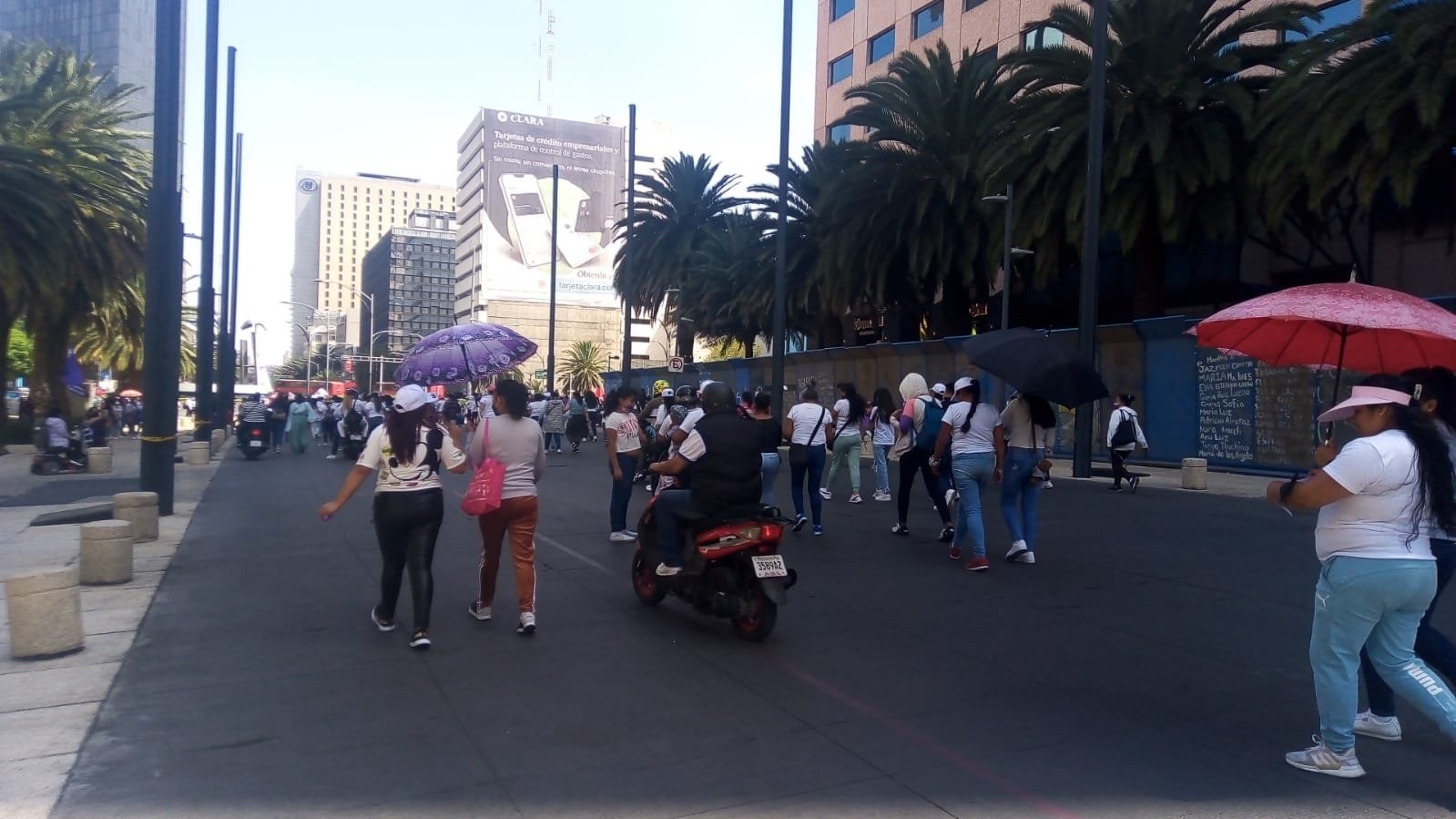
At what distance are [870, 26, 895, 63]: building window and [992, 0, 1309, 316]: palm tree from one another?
799 inches

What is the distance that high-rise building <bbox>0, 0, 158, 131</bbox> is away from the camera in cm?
7512

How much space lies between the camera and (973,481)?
954 cm

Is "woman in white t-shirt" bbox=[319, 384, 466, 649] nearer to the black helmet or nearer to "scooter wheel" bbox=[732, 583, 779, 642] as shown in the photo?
the black helmet

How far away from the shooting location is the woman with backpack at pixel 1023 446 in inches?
374

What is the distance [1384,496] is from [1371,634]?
0.61m

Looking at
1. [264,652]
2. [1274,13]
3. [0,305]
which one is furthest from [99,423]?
[1274,13]

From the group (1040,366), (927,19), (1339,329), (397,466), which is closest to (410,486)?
(397,466)

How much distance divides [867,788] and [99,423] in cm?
2593

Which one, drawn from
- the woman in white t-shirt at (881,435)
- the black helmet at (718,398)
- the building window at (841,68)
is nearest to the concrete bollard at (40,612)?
the black helmet at (718,398)

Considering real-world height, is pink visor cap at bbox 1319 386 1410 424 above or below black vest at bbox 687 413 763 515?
above

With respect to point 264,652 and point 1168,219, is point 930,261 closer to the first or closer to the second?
point 1168,219

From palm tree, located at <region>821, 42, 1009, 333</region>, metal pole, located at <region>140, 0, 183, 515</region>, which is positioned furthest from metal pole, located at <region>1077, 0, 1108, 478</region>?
metal pole, located at <region>140, 0, 183, 515</region>

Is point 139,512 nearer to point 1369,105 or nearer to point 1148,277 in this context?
point 1369,105

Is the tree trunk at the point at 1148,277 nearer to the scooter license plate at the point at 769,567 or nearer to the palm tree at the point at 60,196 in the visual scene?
the scooter license plate at the point at 769,567
